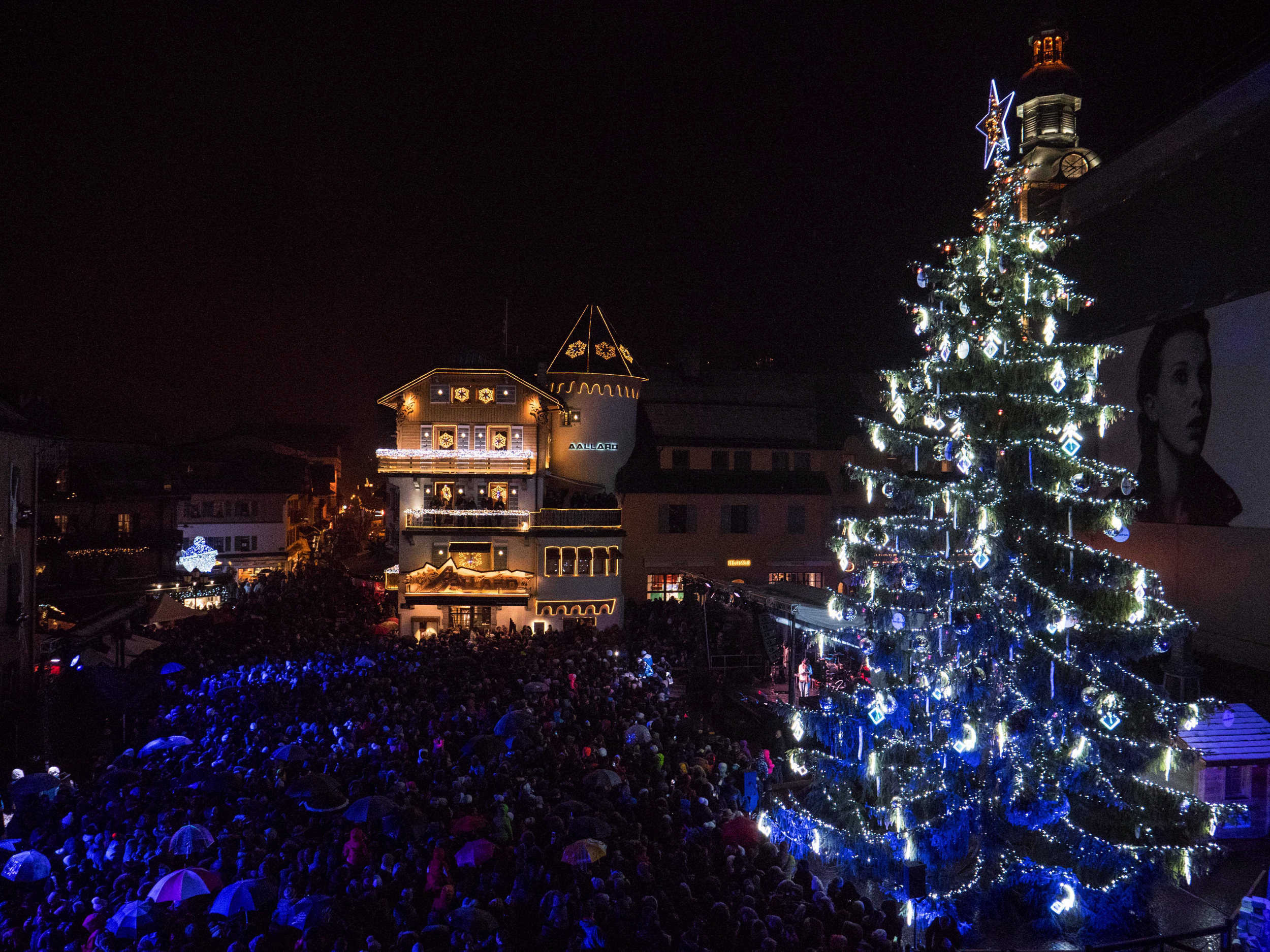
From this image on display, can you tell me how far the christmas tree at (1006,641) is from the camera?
380 inches

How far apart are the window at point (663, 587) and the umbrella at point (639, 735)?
20.3m

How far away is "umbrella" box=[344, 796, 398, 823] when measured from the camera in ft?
37.7

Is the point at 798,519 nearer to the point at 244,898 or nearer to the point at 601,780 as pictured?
the point at 601,780

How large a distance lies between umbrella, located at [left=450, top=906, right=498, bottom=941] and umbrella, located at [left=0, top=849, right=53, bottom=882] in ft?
20.3

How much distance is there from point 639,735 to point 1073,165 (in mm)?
45005

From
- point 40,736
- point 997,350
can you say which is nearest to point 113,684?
point 40,736

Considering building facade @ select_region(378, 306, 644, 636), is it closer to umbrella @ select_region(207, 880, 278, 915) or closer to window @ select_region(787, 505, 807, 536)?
window @ select_region(787, 505, 807, 536)

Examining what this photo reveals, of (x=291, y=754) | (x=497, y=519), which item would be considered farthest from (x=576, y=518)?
(x=291, y=754)

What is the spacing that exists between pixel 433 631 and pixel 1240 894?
2590 centimetres

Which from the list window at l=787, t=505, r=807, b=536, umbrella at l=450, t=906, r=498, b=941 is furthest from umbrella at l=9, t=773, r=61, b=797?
window at l=787, t=505, r=807, b=536

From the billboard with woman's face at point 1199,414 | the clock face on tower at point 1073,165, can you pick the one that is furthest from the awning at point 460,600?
the clock face on tower at point 1073,165

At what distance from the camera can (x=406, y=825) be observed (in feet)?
37.0

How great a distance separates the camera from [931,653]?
417 inches

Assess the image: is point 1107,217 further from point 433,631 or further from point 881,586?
point 433,631
